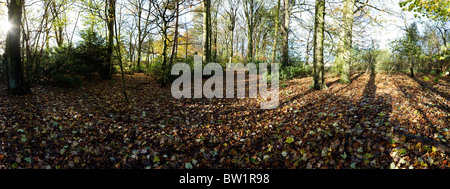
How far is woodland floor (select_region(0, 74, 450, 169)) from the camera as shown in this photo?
11.9 feet

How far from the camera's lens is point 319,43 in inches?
306

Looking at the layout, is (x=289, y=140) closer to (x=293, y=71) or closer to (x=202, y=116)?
(x=202, y=116)

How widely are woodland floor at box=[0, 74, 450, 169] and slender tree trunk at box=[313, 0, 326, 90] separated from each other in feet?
3.86

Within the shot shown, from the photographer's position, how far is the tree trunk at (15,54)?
19.9 ft

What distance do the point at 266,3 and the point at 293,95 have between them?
14.8 meters

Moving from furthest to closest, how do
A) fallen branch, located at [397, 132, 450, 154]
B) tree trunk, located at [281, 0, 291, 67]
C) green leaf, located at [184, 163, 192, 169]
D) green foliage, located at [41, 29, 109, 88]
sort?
tree trunk, located at [281, 0, 291, 67], green foliage, located at [41, 29, 109, 88], green leaf, located at [184, 163, 192, 169], fallen branch, located at [397, 132, 450, 154]

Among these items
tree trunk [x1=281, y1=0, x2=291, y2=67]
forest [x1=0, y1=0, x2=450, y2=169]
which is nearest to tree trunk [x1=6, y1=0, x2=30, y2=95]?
forest [x1=0, y1=0, x2=450, y2=169]

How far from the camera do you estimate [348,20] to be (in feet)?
24.8

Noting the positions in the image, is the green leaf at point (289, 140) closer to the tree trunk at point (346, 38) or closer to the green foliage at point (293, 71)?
the tree trunk at point (346, 38)

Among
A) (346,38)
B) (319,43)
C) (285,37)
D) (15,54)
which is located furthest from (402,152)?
(15,54)

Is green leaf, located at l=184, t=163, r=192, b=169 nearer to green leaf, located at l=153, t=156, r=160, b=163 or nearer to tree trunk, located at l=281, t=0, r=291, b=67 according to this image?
green leaf, located at l=153, t=156, r=160, b=163

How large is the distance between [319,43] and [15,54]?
10.2 meters

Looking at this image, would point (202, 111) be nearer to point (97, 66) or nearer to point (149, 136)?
point (149, 136)

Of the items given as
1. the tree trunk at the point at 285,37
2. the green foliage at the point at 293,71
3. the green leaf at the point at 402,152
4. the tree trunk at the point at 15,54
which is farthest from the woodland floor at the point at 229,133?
the tree trunk at the point at 285,37
